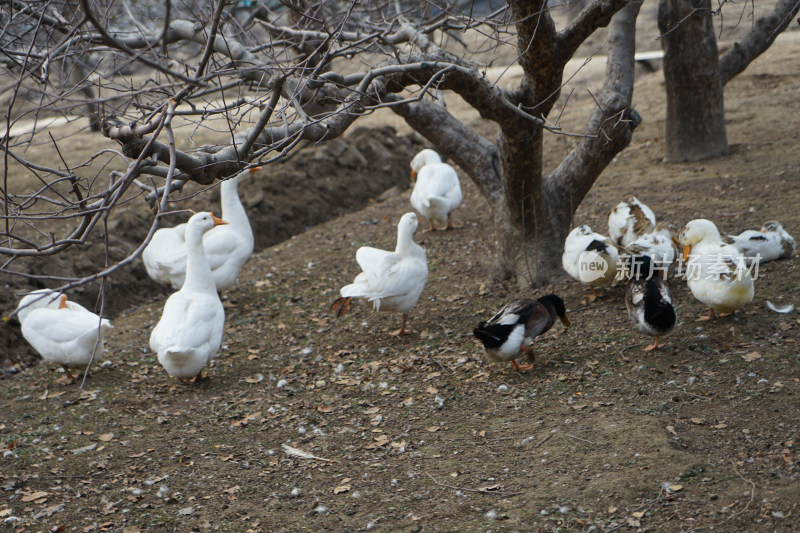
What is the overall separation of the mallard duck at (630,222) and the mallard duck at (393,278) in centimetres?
173

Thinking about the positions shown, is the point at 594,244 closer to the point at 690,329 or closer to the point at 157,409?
the point at 690,329

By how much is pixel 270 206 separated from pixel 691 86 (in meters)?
Result: 5.43

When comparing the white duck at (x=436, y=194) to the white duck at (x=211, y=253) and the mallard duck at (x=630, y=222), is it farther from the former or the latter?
the mallard duck at (x=630, y=222)

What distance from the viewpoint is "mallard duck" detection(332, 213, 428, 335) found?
567cm

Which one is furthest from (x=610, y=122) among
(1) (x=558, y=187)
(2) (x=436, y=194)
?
(2) (x=436, y=194)

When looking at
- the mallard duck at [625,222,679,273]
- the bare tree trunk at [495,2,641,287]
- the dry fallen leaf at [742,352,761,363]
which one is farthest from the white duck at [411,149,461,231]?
the dry fallen leaf at [742,352,761,363]

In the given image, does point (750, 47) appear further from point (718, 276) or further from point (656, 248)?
point (718, 276)

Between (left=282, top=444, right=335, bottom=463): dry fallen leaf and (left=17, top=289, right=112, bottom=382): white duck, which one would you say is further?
(left=17, top=289, right=112, bottom=382): white duck

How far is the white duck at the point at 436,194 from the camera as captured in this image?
26.1 feet

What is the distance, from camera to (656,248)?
18.5 ft

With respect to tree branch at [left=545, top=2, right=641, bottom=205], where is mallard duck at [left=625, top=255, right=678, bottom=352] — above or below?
below

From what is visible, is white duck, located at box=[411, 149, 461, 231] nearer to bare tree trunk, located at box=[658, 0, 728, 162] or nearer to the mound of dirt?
the mound of dirt

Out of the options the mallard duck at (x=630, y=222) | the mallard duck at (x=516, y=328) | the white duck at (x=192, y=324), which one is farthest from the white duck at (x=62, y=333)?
the mallard duck at (x=630, y=222)

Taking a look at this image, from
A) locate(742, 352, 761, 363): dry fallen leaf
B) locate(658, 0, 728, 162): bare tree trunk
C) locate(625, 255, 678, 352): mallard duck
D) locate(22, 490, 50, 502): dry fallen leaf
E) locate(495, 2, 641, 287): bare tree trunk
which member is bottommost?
locate(22, 490, 50, 502): dry fallen leaf
